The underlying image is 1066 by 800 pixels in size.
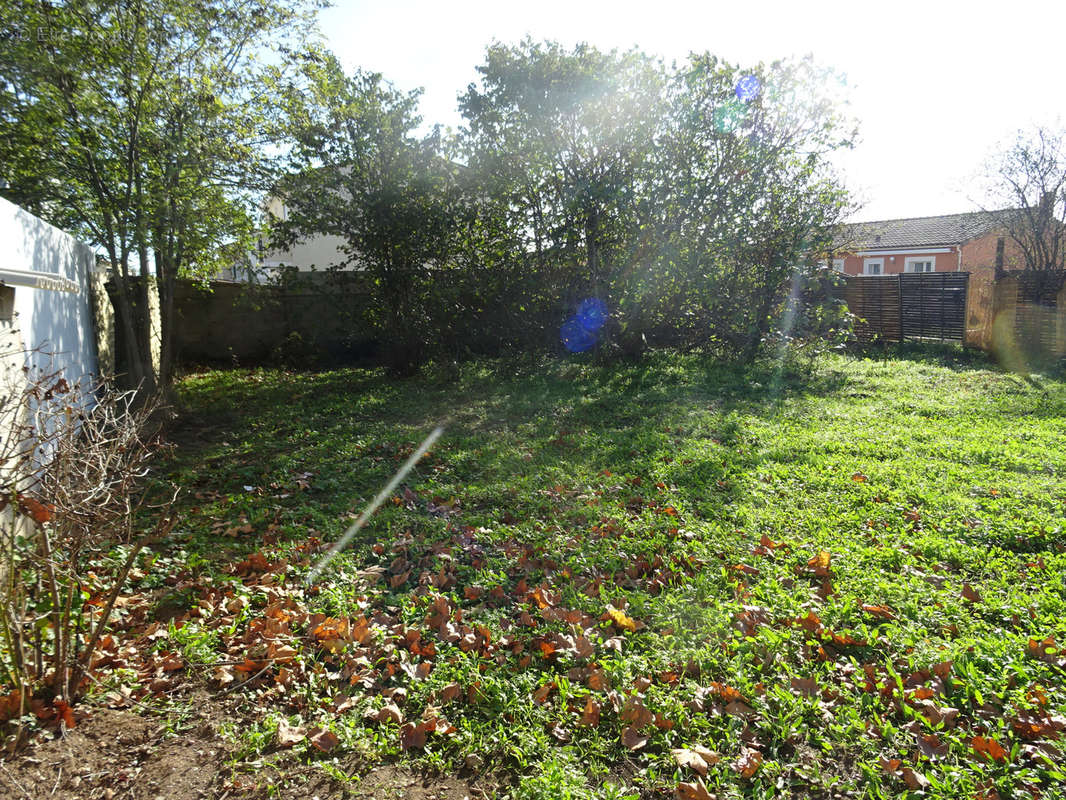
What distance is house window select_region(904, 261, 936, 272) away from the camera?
28172mm

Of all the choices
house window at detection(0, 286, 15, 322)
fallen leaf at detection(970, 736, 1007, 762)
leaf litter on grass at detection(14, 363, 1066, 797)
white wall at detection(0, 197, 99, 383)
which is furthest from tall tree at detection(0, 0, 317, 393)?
fallen leaf at detection(970, 736, 1007, 762)

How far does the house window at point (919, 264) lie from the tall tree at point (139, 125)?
1127 inches

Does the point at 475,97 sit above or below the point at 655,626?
above

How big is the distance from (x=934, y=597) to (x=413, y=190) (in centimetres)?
936

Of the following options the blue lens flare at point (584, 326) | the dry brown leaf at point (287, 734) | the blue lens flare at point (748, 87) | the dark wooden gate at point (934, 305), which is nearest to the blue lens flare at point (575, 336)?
the blue lens flare at point (584, 326)

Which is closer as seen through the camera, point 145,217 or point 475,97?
point 145,217

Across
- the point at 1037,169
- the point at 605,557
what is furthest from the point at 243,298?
the point at 1037,169

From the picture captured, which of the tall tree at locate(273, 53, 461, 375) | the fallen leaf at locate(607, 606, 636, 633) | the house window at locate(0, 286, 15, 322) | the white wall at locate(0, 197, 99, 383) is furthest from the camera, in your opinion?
the tall tree at locate(273, 53, 461, 375)

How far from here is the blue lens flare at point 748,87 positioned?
1118cm

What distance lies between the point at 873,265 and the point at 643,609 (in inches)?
1243

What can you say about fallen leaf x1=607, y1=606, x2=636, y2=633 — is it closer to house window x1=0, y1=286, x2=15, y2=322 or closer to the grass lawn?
the grass lawn

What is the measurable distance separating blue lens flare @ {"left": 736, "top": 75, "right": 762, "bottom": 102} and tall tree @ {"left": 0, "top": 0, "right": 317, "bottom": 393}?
23.8ft

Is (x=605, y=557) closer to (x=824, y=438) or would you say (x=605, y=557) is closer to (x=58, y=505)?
(x=58, y=505)

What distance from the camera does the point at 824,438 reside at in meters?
6.79
